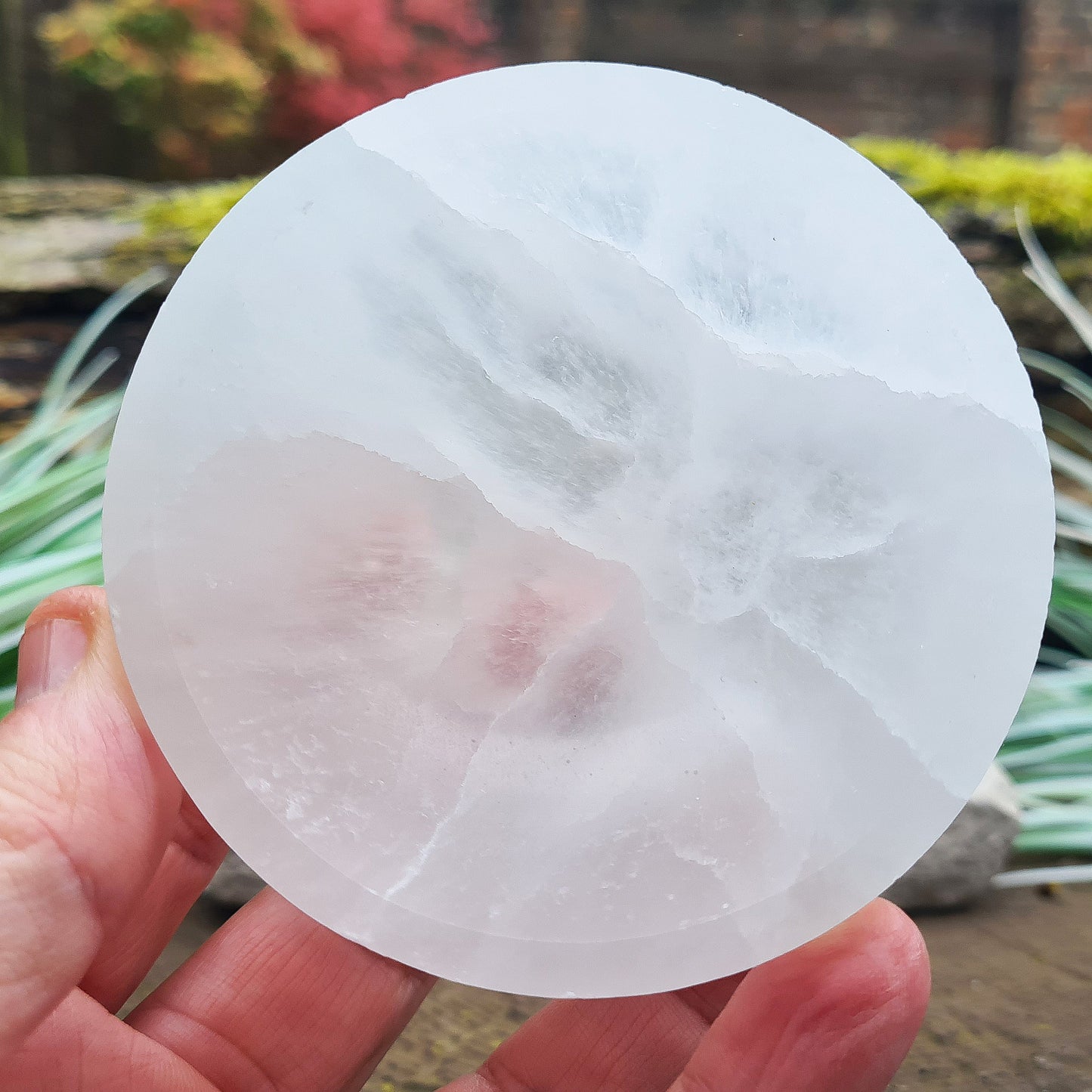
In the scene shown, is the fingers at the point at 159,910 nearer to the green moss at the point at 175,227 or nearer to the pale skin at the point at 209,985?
the pale skin at the point at 209,985

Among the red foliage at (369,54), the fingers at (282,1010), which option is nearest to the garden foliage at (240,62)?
the red foliage at (369,54)

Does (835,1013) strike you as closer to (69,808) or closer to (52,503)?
(69,808)

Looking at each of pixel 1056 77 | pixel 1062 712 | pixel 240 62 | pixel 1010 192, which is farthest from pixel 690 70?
pixel 1062 712

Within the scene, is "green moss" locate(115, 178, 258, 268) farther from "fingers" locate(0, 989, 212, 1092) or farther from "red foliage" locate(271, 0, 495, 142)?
"fingers" locate(0, 989, 212, 1092)

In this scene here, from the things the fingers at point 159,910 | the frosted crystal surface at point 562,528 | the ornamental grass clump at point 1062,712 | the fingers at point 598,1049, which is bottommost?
the ornamental grass clump at point 1062,712

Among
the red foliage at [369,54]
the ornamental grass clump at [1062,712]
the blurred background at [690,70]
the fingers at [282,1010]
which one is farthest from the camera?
the red foliage at [369,54]

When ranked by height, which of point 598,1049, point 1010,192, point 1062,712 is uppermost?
point 1010,192
